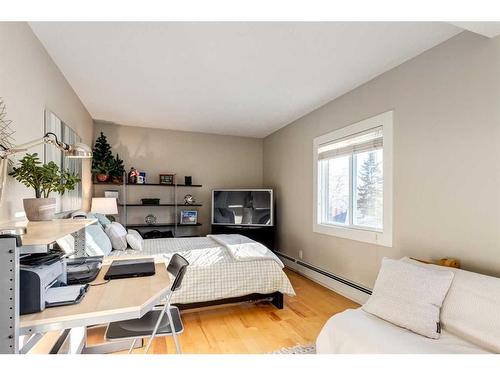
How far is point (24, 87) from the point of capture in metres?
1.68

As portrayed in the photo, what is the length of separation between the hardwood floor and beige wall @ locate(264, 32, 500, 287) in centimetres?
56

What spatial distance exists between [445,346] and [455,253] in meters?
0.85

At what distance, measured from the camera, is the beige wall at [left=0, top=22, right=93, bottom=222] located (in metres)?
1.45

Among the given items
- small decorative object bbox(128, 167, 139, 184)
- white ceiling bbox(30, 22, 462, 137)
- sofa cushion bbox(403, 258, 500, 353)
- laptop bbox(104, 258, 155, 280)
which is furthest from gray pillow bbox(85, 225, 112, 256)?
sofa cushion bbox(403, 258, 500, 353)

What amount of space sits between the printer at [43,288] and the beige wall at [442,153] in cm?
246

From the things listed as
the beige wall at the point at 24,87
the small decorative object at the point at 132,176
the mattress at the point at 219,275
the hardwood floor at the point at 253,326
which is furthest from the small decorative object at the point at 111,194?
the hardwood floor at the point at 253,326

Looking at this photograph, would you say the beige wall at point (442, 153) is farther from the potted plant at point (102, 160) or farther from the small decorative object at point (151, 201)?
the potted plant at point (102, 160)

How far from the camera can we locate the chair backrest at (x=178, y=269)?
1.50 metres

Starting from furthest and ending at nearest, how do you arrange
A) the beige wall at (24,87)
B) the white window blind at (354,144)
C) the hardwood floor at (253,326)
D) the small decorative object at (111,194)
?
the small decorative object at (111,194) < the white window blind at (354,144) < the hardwood floor at (253,326) < the beige wall at (24,87)

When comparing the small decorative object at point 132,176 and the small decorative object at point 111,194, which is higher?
the small decorative object at point 132,176

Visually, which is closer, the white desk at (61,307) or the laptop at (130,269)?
the white desk at (61,307)

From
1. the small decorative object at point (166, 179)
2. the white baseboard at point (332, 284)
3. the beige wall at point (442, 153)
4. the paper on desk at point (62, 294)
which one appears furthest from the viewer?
the small decorative object at point (166, 179)
